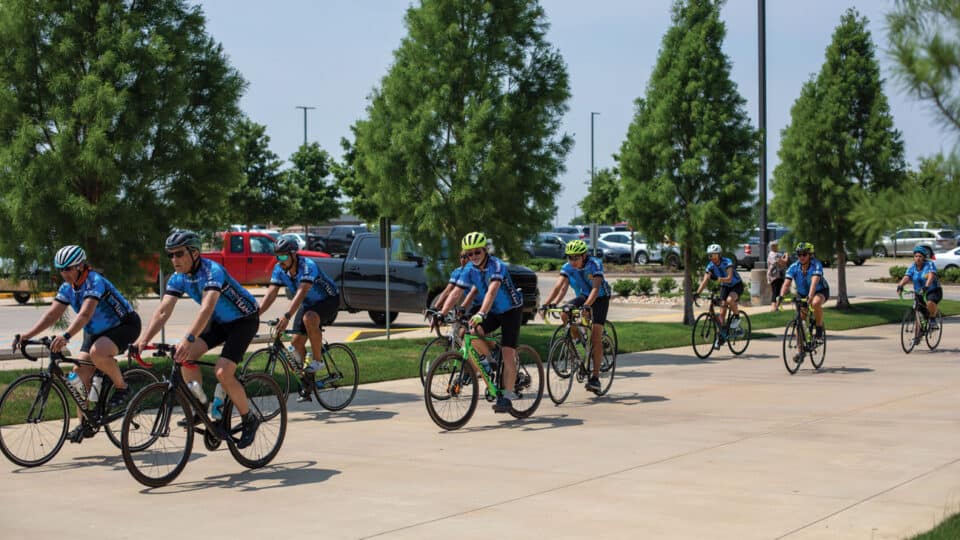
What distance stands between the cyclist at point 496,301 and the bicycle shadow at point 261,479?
102 inches

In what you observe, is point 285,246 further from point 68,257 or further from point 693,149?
point 693,149

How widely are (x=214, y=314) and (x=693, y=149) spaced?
48.9ft

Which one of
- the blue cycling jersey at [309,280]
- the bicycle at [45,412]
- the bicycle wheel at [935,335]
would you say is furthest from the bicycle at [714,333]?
the bicycle at [45,412]

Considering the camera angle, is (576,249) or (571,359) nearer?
(571,359)

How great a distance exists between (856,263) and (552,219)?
122ft

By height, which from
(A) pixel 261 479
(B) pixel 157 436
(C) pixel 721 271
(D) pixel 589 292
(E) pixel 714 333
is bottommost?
(A) pixel 261 479

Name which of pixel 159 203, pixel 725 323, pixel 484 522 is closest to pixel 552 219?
pixel 725 323

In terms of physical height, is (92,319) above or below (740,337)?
above

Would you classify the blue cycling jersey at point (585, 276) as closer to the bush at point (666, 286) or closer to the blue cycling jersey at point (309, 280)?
the blue cycling jersey at point (309, 280)

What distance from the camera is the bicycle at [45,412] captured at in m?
8.81

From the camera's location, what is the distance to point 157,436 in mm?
8289

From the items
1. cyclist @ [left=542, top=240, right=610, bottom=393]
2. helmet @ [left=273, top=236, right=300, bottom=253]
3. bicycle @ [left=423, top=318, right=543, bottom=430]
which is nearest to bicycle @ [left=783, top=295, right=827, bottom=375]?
cyclist @ [left=542, top=240, right=610, bottom=393]

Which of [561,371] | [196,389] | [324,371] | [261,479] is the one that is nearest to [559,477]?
[261,479]

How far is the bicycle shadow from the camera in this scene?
27.2ft
